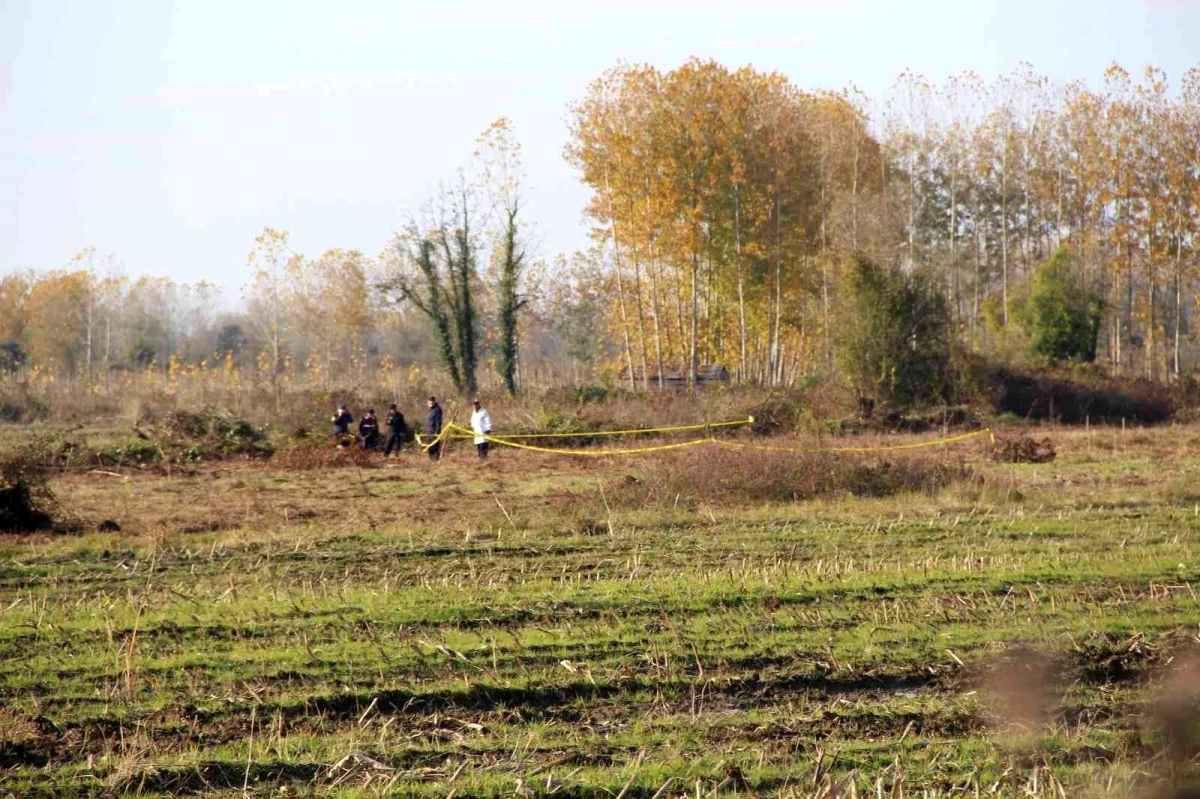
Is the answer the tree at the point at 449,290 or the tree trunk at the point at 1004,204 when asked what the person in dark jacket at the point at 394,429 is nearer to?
the tree at the point at 449,290

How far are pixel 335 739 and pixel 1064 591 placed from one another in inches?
249

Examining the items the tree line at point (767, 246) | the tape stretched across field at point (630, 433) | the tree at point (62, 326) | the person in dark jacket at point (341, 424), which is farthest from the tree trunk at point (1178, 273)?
the tree at point (62, 326)

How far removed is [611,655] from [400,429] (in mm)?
19562

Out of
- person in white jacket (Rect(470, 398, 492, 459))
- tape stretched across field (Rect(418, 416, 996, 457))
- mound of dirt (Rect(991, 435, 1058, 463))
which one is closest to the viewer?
mound of dirt (Rect(991, 435, 1058, 463))

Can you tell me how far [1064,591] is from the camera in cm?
1002

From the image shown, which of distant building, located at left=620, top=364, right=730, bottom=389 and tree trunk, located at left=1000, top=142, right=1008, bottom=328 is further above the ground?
tree trunk, located at left=1000, top=142, right=1008, bottom=328

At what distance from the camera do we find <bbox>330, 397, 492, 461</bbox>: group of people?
26.1 metres

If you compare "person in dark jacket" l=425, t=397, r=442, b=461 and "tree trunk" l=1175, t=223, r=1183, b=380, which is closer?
"person in dark jacket" l=425, t=397, r=442, b=461

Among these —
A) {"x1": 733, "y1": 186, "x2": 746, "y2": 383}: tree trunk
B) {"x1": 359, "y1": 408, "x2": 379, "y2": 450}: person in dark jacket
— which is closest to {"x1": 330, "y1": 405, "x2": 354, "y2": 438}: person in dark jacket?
{"x1": 359, "y1": 408, "x2": 379, "y2": 450}: person in dark jacket

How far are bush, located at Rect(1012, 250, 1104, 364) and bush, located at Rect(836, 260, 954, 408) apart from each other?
9.98 meters

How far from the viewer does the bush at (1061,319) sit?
1748 inches

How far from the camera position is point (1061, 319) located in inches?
1752

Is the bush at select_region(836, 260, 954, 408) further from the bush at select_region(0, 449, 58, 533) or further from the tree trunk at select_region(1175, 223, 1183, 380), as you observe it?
the bush at select_region(0, 449, 58, 533)

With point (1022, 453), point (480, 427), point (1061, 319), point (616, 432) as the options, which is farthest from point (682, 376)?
point (1022, 453)
